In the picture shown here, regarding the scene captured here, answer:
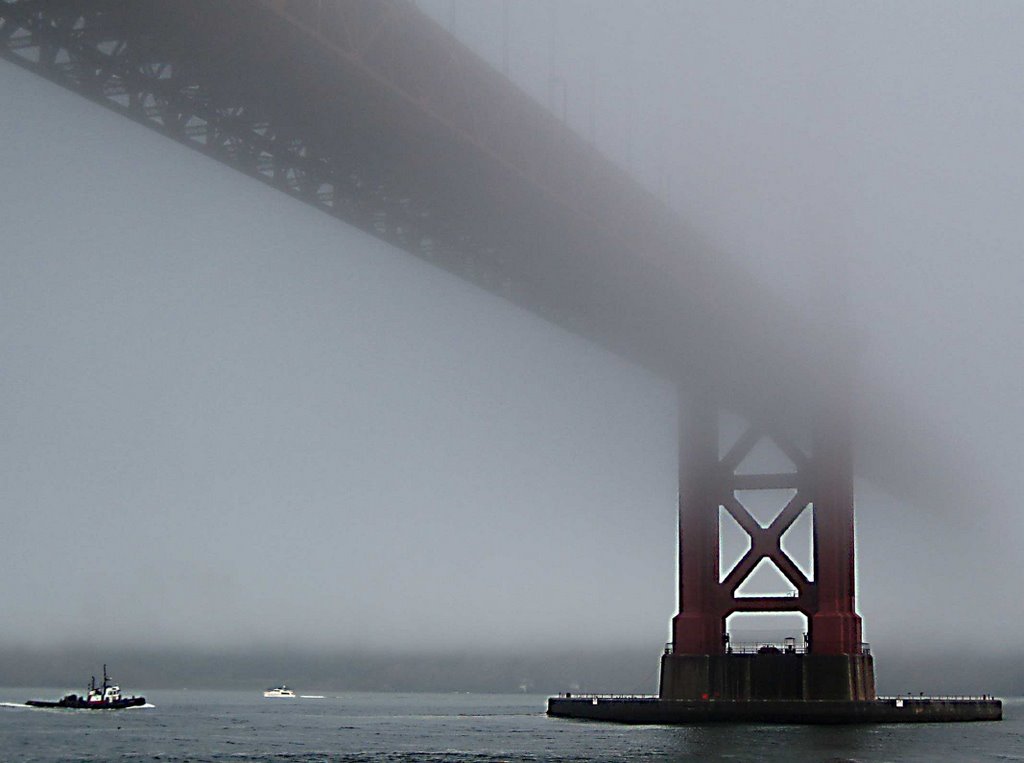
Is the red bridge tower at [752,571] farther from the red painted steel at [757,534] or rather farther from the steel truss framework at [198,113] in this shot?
the steel truss framework at [198,113]

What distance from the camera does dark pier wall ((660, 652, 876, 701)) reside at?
48750mm

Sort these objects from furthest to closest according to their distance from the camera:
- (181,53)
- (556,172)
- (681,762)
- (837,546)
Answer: (837,546) < (681,762) < (556,172) < (181,53)

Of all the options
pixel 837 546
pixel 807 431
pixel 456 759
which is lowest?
pixel 456 759

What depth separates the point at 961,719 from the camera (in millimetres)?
59531

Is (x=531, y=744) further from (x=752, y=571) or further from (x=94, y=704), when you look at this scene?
(x=94, y=704)

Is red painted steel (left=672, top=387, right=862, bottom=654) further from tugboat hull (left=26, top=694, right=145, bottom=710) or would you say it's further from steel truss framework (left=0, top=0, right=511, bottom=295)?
tugboat hull (left=26, top=694, right=145, bottom=710)

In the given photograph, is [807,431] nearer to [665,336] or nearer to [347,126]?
[665,336]

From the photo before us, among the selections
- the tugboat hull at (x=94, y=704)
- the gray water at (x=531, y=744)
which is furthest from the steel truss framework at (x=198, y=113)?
the tugboat hull at (x=94, y=704)

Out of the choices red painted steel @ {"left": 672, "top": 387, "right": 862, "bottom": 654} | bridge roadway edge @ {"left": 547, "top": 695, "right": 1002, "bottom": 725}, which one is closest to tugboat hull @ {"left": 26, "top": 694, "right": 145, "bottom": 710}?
bridge roadway edge @ {"left": 547, "top": 695, "right": 1002, "bottom": 725}

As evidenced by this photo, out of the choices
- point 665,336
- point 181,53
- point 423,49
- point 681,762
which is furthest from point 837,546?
point 181,53

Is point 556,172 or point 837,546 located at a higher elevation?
point 556,172

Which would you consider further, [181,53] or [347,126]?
[347,126]

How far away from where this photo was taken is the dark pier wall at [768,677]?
160 feet

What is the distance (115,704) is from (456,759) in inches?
2605
